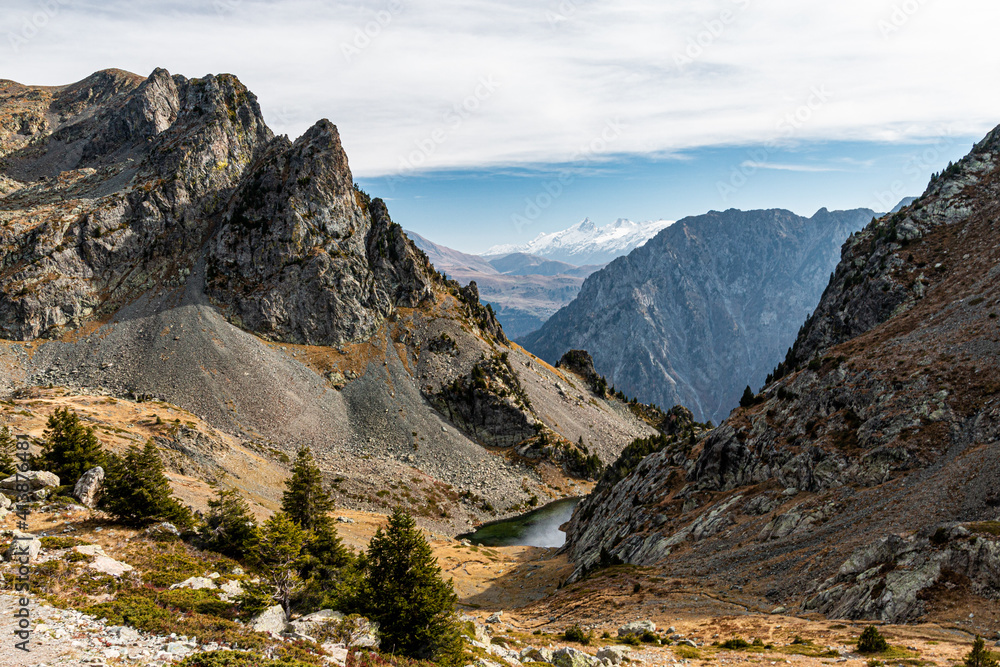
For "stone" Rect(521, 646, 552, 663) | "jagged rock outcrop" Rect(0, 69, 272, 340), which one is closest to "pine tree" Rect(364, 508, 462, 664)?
"stone" Rect(521, 646, 552, 663)

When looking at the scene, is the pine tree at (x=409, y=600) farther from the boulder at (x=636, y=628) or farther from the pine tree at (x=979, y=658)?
the pine tree at (x=979, y=658)

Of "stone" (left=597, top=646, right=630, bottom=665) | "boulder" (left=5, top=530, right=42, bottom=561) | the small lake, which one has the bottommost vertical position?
the small lake

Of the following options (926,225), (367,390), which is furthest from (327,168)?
(926,225)

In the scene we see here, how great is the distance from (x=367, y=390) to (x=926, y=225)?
12894cm

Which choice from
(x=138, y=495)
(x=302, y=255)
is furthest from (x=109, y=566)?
(x=302, y=255)

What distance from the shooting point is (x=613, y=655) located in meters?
28.6

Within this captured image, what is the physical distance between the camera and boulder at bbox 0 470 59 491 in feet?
124

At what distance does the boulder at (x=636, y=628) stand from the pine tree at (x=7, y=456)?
4977 centimetres

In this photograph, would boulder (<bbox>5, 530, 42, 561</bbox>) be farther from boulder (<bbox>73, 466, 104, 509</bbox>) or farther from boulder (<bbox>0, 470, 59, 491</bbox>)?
boulder (<bbox>0, 470, 59, 491</bbox>)

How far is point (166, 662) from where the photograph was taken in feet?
59.0

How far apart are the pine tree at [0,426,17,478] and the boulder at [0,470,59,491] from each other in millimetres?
2382

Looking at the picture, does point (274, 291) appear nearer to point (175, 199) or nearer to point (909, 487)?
point (175, 199)

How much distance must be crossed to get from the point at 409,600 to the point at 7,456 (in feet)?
137

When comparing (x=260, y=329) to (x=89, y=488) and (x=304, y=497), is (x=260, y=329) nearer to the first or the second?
(x=304, y=497)
